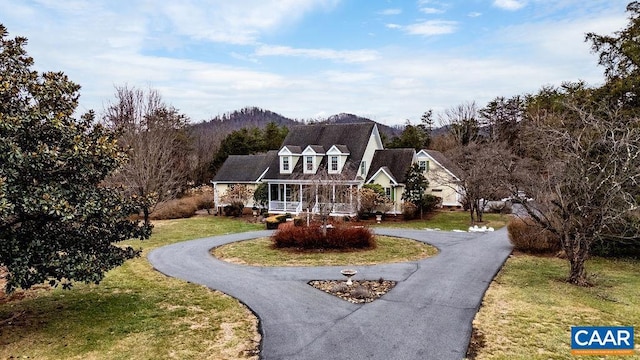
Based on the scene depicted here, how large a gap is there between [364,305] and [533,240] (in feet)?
34.9

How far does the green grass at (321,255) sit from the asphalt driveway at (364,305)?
2.43ft

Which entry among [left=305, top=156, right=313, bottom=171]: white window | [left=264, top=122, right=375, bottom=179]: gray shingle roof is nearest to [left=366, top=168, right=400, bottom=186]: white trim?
[left=264, top=122, right=375, bottom=179]: gray shingle roof

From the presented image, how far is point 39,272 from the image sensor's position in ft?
27.0

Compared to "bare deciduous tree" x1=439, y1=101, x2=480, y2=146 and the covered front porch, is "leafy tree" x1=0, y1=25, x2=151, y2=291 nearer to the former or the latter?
the covered front porch

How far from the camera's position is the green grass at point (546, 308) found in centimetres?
788

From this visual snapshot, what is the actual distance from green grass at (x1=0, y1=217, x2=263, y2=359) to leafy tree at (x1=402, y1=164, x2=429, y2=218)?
62.5 ft

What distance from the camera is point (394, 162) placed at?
105 ft

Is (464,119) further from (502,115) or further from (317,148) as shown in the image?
(317,148)

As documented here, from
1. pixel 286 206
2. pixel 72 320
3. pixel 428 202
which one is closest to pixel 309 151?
pixel 286 206

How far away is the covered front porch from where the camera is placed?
90.2 feet

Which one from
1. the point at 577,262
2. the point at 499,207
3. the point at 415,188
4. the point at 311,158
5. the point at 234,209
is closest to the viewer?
the point at 577,262

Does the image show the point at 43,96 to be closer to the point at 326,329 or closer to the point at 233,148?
the point at 326,329

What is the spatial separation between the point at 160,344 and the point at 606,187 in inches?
518

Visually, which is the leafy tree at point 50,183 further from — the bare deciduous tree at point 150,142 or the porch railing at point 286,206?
the porch railing at point 286,206
